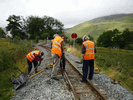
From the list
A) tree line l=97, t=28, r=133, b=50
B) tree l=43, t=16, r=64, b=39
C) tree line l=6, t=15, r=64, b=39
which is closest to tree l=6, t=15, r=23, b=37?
tree line l=6, t=15, r=64, b=39

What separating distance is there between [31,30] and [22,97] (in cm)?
5599

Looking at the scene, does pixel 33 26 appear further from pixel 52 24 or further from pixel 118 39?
pixel 118 39

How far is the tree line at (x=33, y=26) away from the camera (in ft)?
160

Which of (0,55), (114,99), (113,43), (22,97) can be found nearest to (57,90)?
(22,97)

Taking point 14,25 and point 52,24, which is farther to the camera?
point 52,24

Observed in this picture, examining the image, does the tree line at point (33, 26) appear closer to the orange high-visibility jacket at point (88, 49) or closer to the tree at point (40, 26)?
the tree at point (40, 26)

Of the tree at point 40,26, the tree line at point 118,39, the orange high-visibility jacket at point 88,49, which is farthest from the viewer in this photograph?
the tree at point 40,26

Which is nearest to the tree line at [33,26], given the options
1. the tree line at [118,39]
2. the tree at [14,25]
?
the tree at [14,25]

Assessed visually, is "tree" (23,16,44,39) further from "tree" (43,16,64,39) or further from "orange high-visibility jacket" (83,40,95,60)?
"orange high-visibility jacket" (83,40,95,60)

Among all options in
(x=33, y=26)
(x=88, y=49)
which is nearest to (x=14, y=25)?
(x=33, y=26)

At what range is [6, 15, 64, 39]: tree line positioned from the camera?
48.6 m

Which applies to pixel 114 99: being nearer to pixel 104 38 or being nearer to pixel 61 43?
pixel 61 43

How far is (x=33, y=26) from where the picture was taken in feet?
179

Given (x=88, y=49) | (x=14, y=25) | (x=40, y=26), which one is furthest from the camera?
(x=40, y=26)
